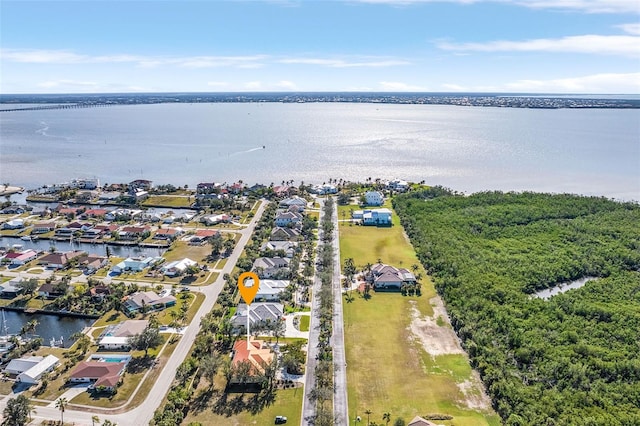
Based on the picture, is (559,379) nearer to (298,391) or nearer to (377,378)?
(377,378)

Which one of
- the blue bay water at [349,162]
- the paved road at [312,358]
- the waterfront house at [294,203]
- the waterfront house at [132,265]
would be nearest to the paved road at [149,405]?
the paved road at [312,358]

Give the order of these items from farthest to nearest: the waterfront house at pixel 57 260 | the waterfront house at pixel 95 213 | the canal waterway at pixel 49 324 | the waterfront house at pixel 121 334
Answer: the waterfront house at pixel 95 213 → the waterfront house at pixel 57 260 → the canal waterway at pixel 49 324 → the waterfront house at pixel 121 334

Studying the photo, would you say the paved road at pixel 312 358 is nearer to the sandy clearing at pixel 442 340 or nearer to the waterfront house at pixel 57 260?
the sandy clearing at pixel 442 340

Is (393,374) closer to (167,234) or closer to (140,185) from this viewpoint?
(167,234)

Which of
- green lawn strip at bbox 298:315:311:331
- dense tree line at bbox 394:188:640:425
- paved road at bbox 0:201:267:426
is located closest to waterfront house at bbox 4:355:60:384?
paved road at bbox 0:201:267:426

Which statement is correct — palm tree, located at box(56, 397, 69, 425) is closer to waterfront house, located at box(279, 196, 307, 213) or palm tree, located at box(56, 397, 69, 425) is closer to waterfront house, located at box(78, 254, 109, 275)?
waterfront house, located at box(78, 254, 109, 275)

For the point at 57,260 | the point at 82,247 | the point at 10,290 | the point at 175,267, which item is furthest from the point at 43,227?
the point at 175,267

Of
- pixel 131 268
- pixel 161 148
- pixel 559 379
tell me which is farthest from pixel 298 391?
pixel 161 148
